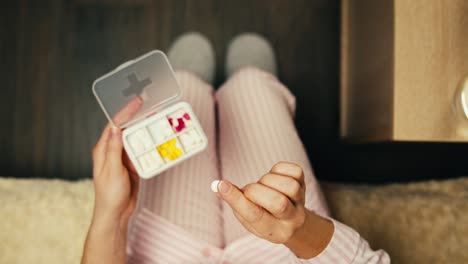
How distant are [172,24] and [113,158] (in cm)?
62

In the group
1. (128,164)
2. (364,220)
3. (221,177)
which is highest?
(128,164)

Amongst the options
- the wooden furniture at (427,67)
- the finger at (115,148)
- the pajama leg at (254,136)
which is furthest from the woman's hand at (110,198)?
the wooden furniture at (427,67)

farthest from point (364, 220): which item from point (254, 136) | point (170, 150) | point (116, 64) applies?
point (116, 64)

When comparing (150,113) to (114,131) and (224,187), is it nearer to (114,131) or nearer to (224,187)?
(114,131)

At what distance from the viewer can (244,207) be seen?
0.37m

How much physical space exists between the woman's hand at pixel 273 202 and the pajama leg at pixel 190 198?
252 mm

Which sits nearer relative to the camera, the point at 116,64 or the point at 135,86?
the point at 135,86

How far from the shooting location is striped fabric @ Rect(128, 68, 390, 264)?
2.04 feet

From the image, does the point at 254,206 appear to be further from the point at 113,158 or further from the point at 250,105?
the point at 250,105

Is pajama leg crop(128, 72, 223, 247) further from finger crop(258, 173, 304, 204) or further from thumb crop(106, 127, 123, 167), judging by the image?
finger crop(258, 173, 304, 204)

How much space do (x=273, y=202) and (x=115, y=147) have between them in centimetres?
26

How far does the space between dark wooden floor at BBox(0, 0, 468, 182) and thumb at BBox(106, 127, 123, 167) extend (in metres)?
0.53

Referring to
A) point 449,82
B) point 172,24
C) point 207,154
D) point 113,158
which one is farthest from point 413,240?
point 172,24

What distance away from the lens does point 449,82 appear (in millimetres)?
583
